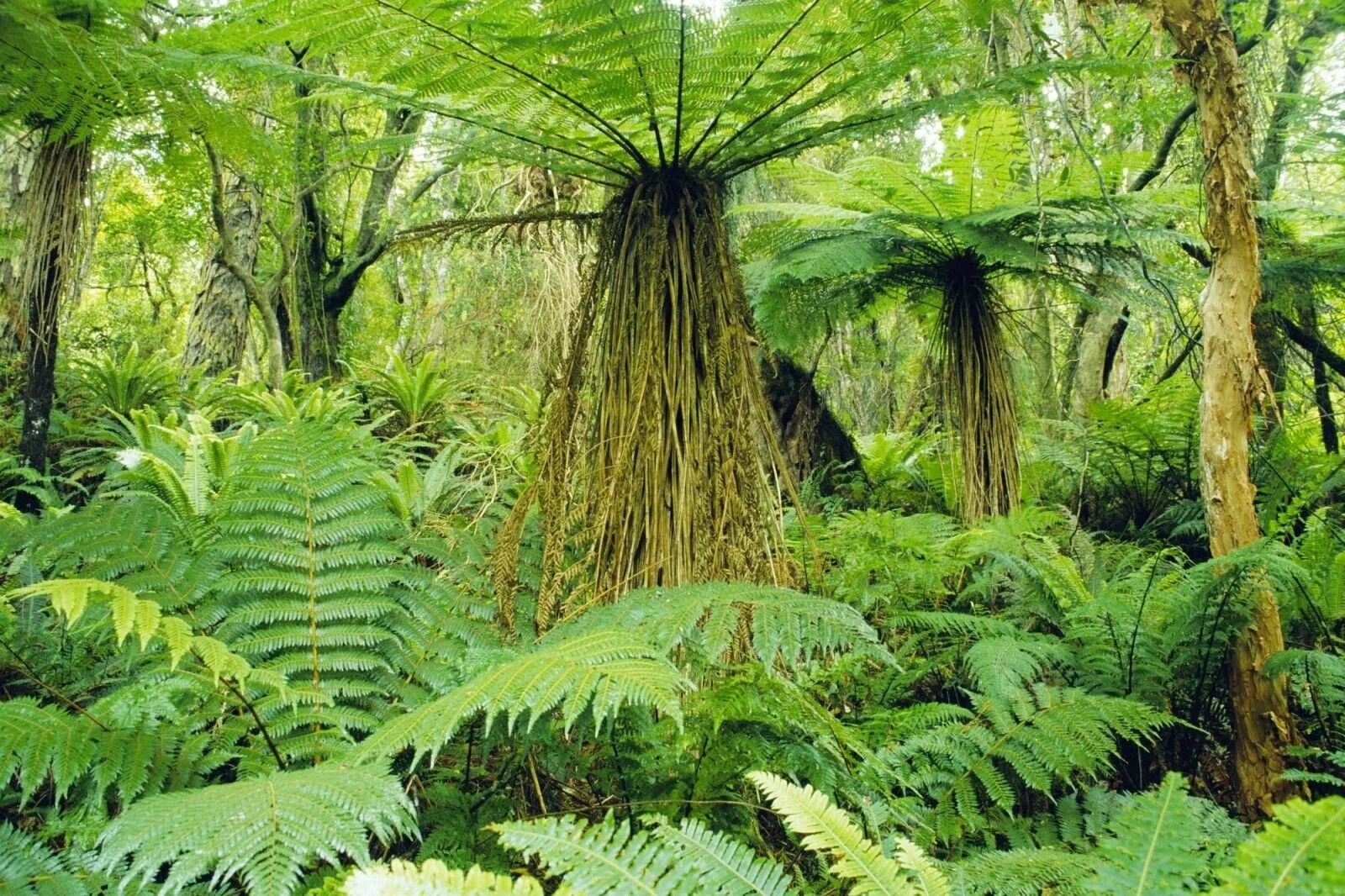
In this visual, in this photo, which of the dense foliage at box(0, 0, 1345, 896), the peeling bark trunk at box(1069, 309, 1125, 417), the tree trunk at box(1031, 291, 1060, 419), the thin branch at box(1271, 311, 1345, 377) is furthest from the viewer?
the tree trunk at box(1031, 291, 1060, 419)

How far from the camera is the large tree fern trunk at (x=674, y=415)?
61.7 inches

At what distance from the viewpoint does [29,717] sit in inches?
42.6

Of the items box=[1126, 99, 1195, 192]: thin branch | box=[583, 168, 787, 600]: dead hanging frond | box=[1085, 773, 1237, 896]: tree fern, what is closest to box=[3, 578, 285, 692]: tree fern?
box=[583, 168, 787, 600]: dead hanging frond

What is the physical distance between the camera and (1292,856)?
673 millimetres

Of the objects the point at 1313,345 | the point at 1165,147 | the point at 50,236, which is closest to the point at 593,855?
the point at 50,236

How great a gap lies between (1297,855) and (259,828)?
1072mm

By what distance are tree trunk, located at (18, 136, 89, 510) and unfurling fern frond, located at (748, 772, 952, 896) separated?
11.3 feet

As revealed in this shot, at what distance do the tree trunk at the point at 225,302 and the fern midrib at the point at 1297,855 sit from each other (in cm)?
712

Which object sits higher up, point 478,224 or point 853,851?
point 478,224

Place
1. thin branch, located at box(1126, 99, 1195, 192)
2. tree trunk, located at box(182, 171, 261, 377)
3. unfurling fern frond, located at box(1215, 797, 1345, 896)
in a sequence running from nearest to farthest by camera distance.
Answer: unfurling fern frond, located at box(1215, 797, 1345, 896) → thin branch, located at box(1126, 99, 1195, 192) → tree trunk, located at box(182, 171, 261, 377)

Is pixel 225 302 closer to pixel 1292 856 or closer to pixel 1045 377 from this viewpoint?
pixel 1045 377

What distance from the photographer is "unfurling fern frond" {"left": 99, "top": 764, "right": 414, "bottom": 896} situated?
2.63ft

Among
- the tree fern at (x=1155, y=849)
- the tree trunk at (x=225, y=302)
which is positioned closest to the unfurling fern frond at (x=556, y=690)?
the tree fern at (x=1155, y=849)

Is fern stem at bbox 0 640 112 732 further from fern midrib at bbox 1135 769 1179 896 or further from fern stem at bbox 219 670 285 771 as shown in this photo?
fern midrib at bbox 1135 769 1179 896
